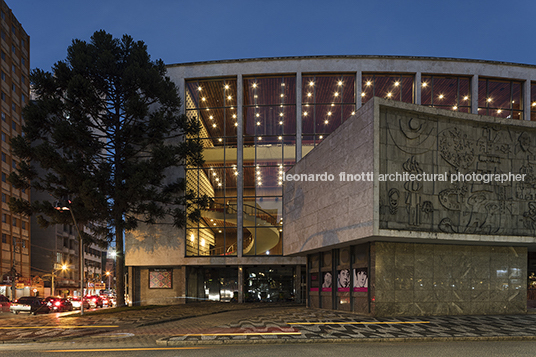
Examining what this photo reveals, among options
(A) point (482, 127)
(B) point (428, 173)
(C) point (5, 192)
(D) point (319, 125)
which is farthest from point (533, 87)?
(C) point (5, 192)

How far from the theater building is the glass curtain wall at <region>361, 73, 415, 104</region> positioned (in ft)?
0.32

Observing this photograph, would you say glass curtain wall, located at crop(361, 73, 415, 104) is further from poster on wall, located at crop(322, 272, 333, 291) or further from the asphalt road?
the asphalt road

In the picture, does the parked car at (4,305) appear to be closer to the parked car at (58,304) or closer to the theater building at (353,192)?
the parked car at (58,304)

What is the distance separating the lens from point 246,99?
3553 centimetres

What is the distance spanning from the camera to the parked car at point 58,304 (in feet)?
136

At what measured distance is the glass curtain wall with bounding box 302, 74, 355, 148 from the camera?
34625 mm

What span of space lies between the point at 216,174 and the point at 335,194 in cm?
1624

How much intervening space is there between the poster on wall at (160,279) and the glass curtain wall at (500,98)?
29649 millimetres

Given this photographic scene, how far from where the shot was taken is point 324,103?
34875 mm

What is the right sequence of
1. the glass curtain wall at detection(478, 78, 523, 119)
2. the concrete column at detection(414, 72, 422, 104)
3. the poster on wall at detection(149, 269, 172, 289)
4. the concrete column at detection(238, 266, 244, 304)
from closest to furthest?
the concrete column at detection(414, 72, 422, 104)
the concrete column at detection(238, 266, 244, 304)
the glass curtain wall at detection(478, 78, 523, 119)
the poster on wall at detection(149, 269, 172, 289)

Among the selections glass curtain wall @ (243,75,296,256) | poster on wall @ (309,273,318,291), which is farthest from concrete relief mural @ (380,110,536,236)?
glass curtain wall @ (243,75,296,256)

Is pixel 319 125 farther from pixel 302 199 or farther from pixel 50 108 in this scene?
pixel 50 108

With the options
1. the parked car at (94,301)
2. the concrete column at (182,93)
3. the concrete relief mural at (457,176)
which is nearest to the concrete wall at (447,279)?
the concrete relief mural at (457,176)

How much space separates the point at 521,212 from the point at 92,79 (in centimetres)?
2791
